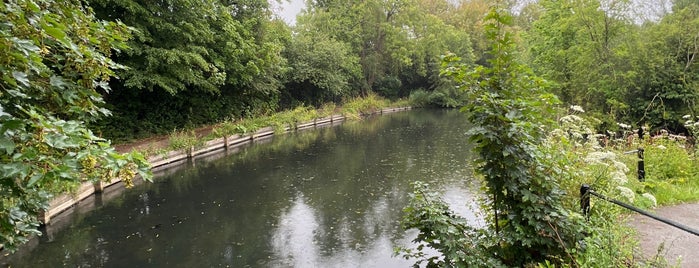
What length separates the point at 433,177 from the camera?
9.45 m

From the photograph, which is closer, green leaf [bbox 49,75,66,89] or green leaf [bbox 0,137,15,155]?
green leaf [bbox 0,137,15,155]

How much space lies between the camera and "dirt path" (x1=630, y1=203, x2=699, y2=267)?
3.35 m

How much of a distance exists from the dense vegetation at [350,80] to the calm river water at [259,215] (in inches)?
42.6

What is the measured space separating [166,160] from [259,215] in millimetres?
5414

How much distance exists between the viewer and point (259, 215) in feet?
23.6

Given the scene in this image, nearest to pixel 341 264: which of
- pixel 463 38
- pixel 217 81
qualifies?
pixel 217 81

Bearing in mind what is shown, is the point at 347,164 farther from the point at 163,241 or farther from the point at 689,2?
the point at 689,2

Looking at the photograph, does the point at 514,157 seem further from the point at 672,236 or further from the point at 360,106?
the point at 360,106

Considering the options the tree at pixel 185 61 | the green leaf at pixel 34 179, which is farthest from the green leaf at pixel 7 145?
the tree at pixel 185 61

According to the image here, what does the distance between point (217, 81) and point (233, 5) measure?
4637 mm

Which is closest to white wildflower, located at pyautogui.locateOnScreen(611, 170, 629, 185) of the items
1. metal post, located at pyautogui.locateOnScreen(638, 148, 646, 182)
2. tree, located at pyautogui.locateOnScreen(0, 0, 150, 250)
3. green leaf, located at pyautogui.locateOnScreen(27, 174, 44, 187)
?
metal post, located at pyautogui.locateOnScreen(638, 148, 646, 182)

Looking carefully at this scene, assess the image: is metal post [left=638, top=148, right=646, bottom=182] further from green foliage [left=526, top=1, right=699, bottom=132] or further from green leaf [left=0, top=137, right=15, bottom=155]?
green leaf [left=0, top=137, right=15, bottom=155]

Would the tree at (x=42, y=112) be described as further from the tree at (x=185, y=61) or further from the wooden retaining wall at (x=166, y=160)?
the tree at (x=185, y=61)

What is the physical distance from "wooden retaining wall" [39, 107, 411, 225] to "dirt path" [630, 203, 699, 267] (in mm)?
4395
